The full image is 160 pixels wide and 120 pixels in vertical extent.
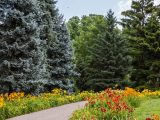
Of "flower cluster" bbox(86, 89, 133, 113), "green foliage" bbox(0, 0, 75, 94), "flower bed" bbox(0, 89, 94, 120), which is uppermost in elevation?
"green foliage" bbox(0, 0, 75, 94)

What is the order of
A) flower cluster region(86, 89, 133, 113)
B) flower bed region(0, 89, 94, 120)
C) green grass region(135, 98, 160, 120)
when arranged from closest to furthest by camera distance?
flower cluster region(86, 89, 133, 113) < green grass region(135, 98, 160, 120) < flower bed region(0, 89, 94, 120)

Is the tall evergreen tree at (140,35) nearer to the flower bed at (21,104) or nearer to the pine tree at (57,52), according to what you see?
the pine tree at (57,52)

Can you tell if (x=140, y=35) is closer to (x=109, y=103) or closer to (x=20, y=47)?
(x=20, y=47)

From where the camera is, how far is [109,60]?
41875 millimetres

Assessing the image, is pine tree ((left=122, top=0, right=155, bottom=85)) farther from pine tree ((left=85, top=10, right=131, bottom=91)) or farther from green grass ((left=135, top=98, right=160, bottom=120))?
green grass ((left=135, top=98, right=160, bottom=120))

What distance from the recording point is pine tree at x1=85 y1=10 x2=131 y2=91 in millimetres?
41562

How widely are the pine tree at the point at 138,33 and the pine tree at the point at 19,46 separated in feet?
65.0

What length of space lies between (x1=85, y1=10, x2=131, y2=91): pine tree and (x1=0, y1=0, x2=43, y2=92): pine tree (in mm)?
17698

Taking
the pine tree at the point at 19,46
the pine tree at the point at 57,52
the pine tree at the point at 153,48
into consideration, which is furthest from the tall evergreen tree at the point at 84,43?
the pine tree at the point at 19,46

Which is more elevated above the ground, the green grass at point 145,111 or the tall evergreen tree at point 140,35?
the tall evergreen tree at point 140,35

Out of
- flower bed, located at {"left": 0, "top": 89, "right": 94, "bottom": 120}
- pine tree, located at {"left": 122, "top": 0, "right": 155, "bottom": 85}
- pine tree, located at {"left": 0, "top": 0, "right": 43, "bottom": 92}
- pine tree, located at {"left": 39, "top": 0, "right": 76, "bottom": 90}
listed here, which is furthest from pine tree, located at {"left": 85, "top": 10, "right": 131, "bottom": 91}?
flower bed, located at {"left": 0, "top": 89, "right": 94, "bottom": 120}

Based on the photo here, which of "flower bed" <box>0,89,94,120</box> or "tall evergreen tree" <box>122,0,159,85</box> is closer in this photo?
"flower bed" <box>0,89,94,120</box>

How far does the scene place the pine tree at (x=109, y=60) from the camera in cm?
4156

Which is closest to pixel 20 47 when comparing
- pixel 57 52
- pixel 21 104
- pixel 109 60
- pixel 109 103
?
pixel 21 104
